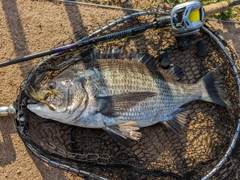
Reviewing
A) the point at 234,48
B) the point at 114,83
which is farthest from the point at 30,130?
the point at 234,48

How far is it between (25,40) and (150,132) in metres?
1.55

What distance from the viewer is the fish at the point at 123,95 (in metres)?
2.65

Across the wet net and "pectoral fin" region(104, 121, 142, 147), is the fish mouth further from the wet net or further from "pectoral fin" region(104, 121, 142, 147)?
"pectoral fin" region(104, 121, 142, 147)

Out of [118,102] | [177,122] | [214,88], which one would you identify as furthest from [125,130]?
[214,88]

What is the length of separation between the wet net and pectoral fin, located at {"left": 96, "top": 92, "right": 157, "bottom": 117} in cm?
34

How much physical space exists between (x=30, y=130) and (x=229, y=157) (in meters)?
1.92

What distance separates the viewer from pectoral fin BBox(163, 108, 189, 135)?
2.92 metres

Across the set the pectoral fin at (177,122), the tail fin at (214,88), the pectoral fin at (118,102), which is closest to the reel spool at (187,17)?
the tail fin at (214,88)

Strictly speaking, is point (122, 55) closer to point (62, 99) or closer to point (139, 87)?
point (139, 87)

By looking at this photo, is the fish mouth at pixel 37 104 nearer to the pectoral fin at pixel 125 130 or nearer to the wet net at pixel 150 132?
the wet net at pixel 150 132

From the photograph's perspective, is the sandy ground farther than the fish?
Yes

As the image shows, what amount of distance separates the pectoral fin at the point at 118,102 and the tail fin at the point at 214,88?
591 millimetres

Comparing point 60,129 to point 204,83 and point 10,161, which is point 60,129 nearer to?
point 10,161

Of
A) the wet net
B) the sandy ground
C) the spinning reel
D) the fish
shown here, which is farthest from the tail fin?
the sandy ground
